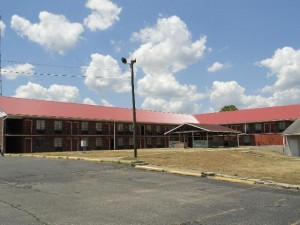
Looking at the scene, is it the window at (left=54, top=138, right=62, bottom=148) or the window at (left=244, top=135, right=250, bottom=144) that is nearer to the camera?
the window at (left=54, top=138, right=62, bottom=148)

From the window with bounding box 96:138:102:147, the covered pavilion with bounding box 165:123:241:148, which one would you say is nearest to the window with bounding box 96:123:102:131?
the window with bounding box 96:138:102:147

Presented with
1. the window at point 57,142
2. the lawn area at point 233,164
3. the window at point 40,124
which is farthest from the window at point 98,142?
the lawn area at point 233,164

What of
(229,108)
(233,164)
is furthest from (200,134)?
(229,108)

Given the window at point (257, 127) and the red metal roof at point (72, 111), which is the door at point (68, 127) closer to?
the red metal roof at point (72, 111)

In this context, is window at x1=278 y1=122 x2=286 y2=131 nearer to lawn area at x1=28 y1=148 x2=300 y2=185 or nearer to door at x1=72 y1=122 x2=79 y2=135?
lawn area at x1=28 y1=148 x2=300 y2=185

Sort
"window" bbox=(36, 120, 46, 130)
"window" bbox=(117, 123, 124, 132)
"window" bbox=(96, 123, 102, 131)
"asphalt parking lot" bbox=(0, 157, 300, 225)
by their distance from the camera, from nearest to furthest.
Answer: "asphalt parking lot" bbox=(0, 157, 300, 225) < "window" bbox=(36, 120, 46, 130) < "window" bbox=(96, 123, 102, 131) < "window" bbox=(117, 123, 124, 132)

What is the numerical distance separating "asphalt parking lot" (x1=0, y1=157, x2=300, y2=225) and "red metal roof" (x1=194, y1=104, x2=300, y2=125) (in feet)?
167

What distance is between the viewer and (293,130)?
137ft

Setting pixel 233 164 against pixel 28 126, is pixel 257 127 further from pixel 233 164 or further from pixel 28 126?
pixel 233 164

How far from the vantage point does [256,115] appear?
219 ft

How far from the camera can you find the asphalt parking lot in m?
8.32

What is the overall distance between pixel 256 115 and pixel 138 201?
59746 millimetres

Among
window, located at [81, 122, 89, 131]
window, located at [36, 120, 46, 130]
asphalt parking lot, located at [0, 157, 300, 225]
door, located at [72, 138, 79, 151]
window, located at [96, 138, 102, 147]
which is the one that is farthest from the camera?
window, located at [96, 138, 102, 147]

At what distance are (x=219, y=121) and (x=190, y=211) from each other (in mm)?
62732
